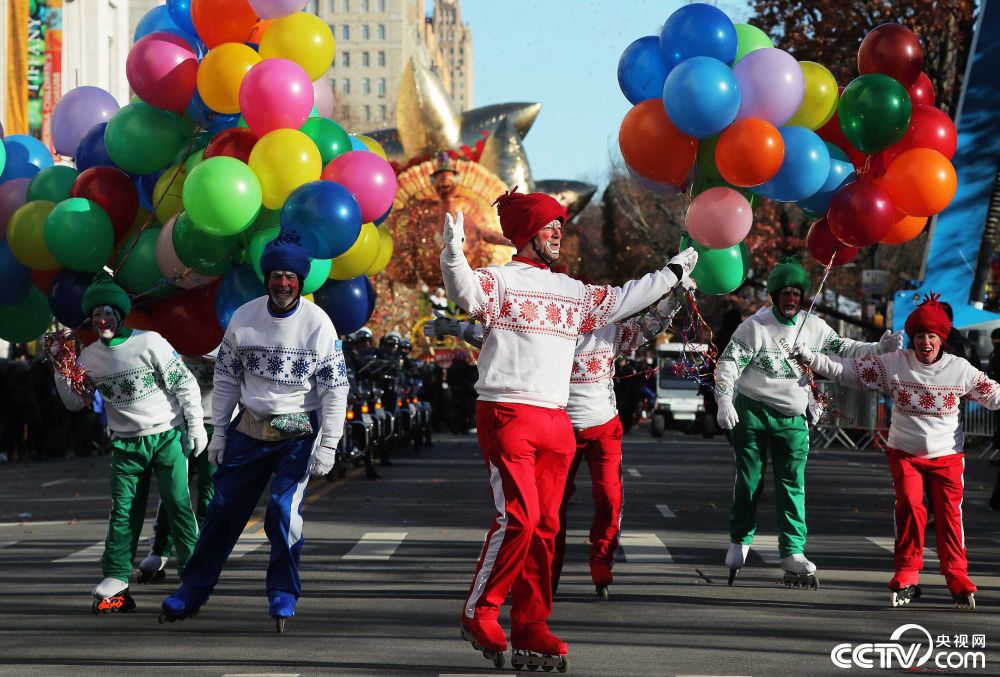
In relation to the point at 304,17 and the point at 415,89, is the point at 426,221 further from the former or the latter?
the point at 304,17

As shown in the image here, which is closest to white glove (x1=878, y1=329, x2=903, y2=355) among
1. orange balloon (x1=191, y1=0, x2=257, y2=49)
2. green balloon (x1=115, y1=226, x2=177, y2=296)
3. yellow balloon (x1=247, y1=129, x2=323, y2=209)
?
yellow balloon (x1=247, y1=129, x2=323, y2=209)

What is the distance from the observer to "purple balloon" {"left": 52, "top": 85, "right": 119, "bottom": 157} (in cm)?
1349

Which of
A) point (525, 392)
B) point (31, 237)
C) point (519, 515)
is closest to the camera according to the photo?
point (519, 515)

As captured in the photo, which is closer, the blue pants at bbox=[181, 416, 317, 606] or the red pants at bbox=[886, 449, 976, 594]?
the blue pants at bbox=[181, 416, 317, 606]

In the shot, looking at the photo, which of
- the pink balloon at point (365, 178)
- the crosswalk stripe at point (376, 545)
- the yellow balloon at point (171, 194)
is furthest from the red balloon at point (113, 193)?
the crosswalk stripe at point (376, 545)

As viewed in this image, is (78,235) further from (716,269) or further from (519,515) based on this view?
(519,515)

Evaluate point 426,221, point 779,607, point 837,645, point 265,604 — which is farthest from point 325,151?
point 426,221

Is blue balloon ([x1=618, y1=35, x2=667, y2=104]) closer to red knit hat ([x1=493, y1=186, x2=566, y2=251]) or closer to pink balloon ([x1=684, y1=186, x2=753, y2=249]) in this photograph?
pink balloon ([x1=684, y1=186, x2=753, y2=249])

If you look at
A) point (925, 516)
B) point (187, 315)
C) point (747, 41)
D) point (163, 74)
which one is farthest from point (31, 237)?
point (925, 516)

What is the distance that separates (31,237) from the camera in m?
12.3

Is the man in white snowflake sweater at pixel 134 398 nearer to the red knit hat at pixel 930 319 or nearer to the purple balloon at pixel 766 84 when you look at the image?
the purple balloon at pixel 766 84

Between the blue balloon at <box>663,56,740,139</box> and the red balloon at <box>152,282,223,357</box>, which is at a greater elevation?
the blue balloon at <box>663,56,740,139</box>

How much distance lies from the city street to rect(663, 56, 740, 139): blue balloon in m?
2.80

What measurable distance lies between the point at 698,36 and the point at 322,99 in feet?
12.2
